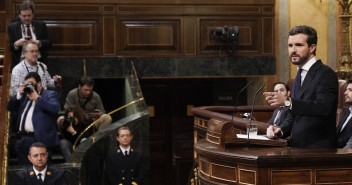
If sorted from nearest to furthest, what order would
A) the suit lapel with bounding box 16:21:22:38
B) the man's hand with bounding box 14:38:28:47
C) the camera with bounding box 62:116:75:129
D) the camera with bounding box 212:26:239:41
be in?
the camera with bounding box 62:116:75:129, the man's hand with bounding box 14:38:28:47, the suit lapel with bounding box 16:21:22:38, the camera with bounding box 212:26:239:41

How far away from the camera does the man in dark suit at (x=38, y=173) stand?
19.1ft

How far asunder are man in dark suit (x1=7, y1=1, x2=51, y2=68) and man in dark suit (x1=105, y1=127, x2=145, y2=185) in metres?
1.73

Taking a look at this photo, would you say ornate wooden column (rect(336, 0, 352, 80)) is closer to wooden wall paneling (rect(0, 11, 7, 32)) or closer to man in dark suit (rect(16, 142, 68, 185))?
wooden wall paneling (rect(0, 11, 7, 32))

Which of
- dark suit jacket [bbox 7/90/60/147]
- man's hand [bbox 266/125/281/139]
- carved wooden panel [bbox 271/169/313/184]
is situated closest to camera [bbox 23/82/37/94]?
dark suit jacket [bbox 7/90/60/147]

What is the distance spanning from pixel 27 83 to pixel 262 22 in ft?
14.3

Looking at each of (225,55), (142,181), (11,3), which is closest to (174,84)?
(225,55)

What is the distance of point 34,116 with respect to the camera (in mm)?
6516

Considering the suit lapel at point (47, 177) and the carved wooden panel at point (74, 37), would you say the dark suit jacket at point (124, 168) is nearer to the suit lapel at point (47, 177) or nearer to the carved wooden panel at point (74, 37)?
the suit lapel at point (47, 177)

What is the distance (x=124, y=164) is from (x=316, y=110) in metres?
3.55

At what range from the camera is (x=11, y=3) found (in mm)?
9055

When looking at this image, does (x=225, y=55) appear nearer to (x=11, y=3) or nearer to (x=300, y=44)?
(x=11, y=3)

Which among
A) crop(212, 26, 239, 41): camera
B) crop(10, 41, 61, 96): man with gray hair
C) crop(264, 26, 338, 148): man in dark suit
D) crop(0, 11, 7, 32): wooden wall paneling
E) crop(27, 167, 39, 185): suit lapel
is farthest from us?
crop(212, 26, 239, 41): camera

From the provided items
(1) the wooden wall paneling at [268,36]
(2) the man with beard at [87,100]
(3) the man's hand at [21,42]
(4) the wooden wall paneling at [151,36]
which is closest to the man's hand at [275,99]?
(2) the man with beard at [87,100]

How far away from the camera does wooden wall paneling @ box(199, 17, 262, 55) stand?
31.8 ft
